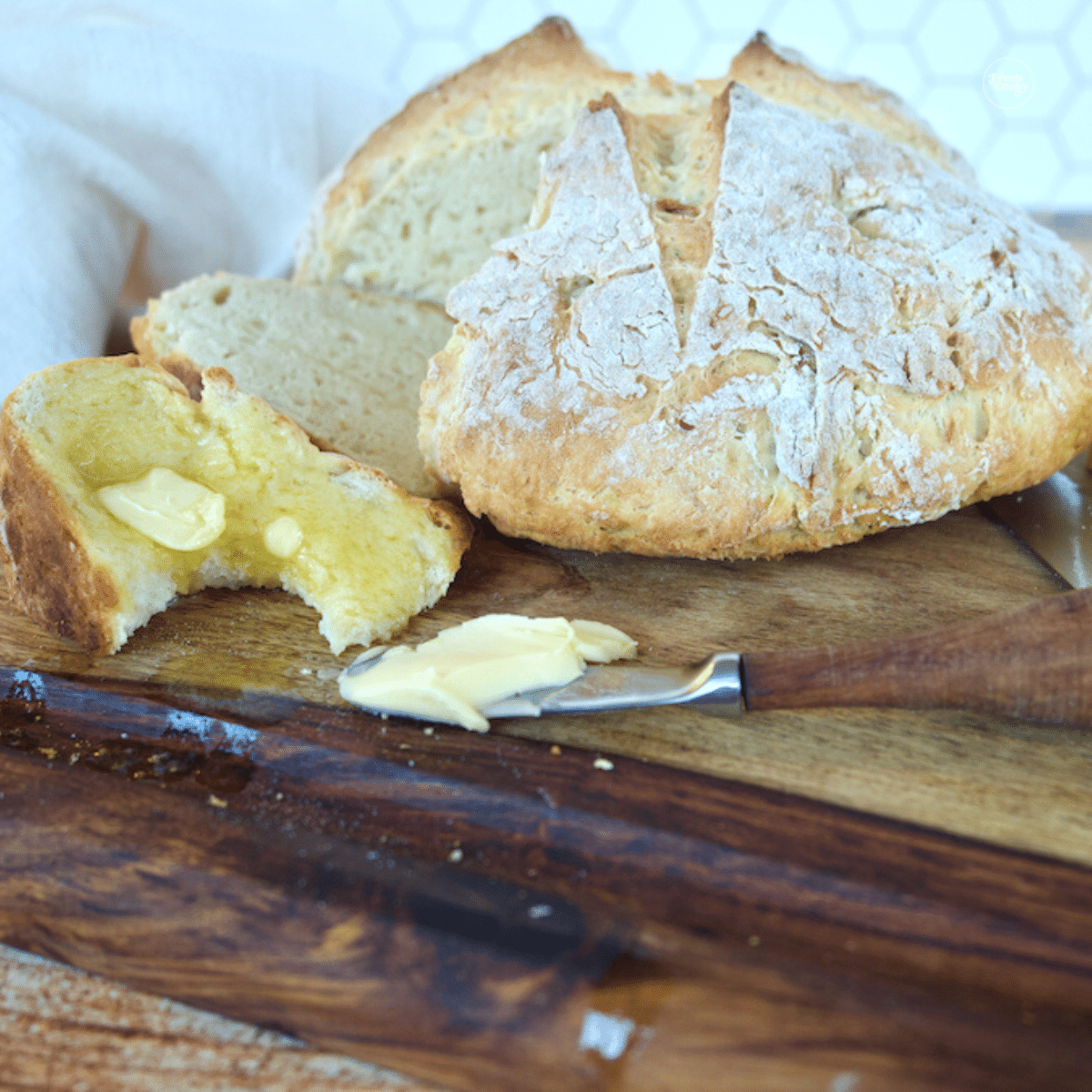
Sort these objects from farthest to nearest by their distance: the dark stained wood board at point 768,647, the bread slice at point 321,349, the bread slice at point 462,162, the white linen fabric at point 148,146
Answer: the white linen fabric at point 148,146, the bread slice at point 462,162, the bread slice at point 321,349, the dark stained wood board at point 768,647

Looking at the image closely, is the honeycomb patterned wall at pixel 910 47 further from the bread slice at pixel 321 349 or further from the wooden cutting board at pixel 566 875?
the wooden cutting board at pixel 566 875

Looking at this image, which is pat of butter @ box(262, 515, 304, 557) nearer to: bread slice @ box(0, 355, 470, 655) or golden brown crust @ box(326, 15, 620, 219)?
bread slice @ box(0, 355, 470, 655)

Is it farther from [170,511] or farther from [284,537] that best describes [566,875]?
[170,511]

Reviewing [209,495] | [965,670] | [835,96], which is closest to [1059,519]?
[965,670]

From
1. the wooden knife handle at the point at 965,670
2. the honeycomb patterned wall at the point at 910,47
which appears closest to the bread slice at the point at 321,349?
the wooden knife handle at the point at 965,670

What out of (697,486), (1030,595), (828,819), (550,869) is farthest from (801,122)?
(550,869)

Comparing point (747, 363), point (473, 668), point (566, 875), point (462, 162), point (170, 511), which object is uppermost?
point (462, 162)
